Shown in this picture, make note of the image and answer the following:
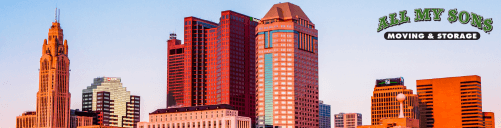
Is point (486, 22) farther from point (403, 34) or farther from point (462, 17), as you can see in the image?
point (403, 34)

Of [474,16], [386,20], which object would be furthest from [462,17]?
[386,20]

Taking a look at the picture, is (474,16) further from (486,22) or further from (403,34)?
(403,34)

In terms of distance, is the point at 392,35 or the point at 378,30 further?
the point at 378,30

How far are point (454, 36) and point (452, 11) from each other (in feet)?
37.6

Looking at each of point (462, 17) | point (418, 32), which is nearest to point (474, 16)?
point (462, 17)

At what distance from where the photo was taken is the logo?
182 metres

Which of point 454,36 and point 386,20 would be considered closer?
point 454,36

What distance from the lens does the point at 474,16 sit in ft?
624

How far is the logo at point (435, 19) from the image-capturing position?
599 ft

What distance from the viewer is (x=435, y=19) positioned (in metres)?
185

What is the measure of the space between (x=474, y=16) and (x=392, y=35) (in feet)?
73.9

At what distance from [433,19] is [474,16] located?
421 inches

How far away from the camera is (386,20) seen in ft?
639

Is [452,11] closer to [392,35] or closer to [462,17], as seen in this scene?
[462,17]
